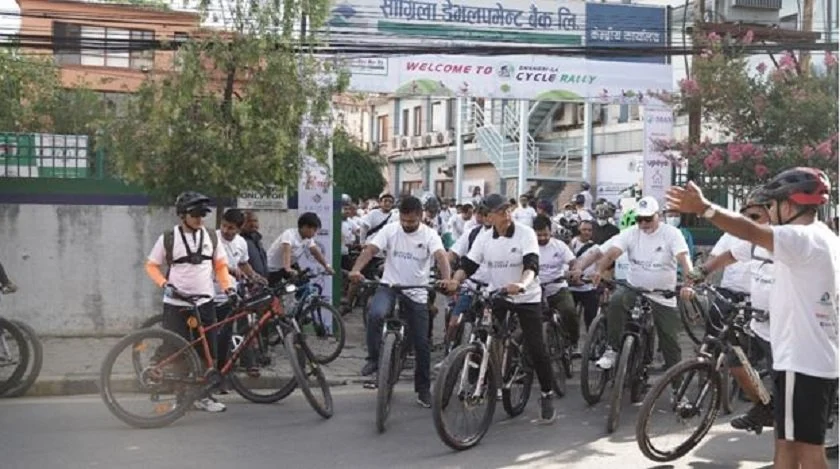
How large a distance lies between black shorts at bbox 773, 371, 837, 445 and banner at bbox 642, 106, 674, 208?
416 inches

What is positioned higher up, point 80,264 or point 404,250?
point 404,250

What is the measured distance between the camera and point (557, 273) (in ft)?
33.0

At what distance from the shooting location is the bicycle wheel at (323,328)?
10984mm

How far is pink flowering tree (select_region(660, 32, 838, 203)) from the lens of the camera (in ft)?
42.5

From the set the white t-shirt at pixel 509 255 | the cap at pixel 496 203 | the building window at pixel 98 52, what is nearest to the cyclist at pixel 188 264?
the white t-shirt at pixel 509 255

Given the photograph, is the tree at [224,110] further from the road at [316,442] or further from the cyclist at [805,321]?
the cyclist at [805,321]

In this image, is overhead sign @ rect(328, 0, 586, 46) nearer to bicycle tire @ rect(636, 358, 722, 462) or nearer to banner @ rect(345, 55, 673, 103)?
banner @ rect(345, 55, 673, 103)

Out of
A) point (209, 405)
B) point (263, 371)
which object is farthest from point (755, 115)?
point (209, 405)

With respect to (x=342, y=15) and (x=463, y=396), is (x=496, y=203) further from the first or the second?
(x=342, y=15)

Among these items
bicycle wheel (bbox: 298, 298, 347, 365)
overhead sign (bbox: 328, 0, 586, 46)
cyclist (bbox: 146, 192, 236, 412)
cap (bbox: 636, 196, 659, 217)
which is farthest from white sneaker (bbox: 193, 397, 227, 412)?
overhead sign (bbox: 328, 0, 586, 46)

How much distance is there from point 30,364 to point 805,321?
21.9 feet

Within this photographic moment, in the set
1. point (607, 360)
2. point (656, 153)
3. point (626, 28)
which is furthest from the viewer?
point (626, 28)

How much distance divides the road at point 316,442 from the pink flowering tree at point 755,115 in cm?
609

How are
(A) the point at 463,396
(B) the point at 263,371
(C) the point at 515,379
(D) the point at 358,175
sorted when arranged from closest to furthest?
(A) the point at 463,396 → (C) the point at 515,379 → (B) the point at 263,371 → (D) the point at 358,175
